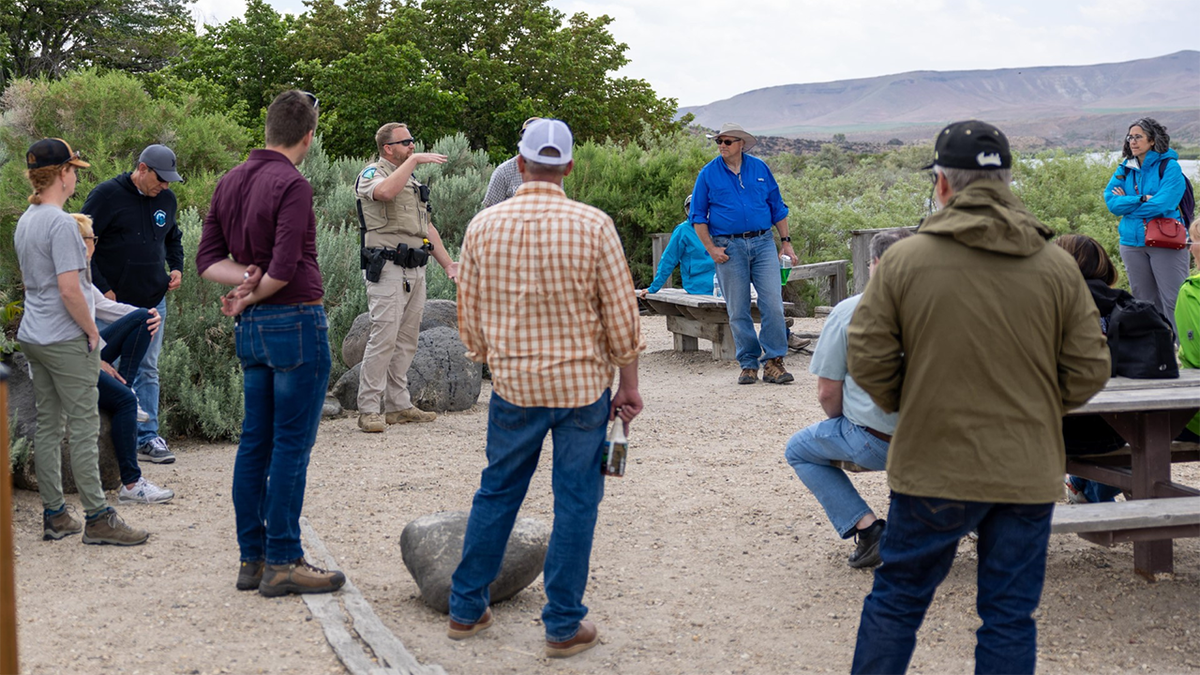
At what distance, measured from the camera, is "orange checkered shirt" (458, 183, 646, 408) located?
340cm

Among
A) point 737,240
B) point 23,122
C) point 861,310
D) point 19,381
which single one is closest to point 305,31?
point 23,122

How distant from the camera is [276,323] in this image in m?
3.97

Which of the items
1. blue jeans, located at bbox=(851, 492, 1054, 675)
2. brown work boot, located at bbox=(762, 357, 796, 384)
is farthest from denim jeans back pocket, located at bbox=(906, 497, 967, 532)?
brown work boot, located at bbox=(762, 357, 796, 384)

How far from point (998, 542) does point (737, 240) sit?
5.62 meters

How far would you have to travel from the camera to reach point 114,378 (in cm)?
526

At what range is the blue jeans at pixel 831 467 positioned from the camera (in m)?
4.28

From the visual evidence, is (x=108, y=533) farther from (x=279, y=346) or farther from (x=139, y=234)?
(x=139, y=234)

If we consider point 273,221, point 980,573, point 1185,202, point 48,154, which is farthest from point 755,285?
point 980,573

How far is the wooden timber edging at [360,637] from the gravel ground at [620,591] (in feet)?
0.21

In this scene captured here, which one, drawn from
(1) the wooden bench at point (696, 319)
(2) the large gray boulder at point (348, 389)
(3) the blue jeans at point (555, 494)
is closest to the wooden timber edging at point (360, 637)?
(3) the blue jeans at point (555, 494)

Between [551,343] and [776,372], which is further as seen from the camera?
[776,372]

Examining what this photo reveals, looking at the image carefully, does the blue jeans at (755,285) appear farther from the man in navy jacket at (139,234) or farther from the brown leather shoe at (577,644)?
the brown leather shoe at (577,644)

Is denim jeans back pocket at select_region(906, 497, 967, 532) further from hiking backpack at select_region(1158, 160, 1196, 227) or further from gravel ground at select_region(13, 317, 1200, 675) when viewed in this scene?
hiking backpack at select_region(1158, 160, 1196, 227)

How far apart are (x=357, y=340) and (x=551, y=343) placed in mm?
4855
